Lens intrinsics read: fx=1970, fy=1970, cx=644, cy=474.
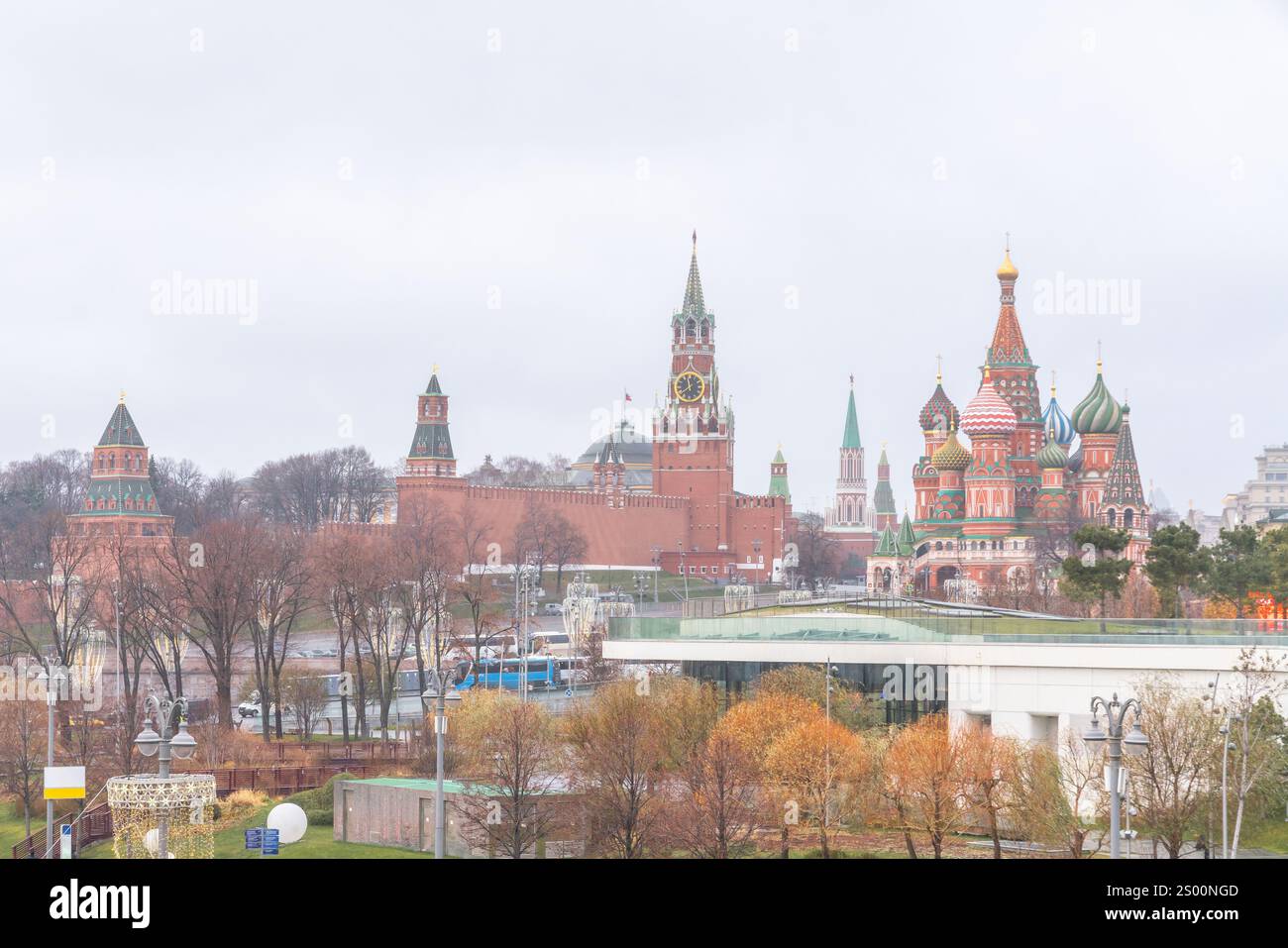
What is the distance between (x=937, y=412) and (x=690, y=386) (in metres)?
27.4

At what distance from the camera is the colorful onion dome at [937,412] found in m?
118

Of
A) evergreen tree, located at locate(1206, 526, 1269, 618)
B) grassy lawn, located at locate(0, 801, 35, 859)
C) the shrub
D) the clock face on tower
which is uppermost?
the clock face on tower

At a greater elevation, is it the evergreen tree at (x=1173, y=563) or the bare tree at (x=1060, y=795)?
the evergreen tree at (x=1173, y=563)

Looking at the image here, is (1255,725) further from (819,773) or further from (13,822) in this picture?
(13,822)

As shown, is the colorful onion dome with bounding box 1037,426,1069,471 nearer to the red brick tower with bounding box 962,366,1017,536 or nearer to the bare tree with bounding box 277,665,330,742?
the red brick tower with bounding box 962,366,1017,536

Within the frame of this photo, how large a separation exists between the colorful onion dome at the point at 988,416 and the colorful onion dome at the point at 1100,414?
263 inches

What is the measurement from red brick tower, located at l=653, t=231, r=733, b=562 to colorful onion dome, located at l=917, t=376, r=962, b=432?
967 inches

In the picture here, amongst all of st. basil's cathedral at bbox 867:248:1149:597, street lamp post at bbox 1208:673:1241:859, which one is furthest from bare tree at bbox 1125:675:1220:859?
st. basil's cathedral at bbox 867:248:1149:597

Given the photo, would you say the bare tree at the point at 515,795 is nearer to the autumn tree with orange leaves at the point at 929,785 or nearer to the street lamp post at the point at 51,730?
the autumn tree with orange leaves at the point at 929,785

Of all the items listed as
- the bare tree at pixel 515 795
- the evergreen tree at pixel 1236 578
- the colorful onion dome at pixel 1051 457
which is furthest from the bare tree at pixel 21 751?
the colorful onion dome at pixel 1051 457

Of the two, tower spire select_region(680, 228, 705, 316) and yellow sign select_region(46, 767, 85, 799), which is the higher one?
tower spire select_region(680, 228, 705, 316)

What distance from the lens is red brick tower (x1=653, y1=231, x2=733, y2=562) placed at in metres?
141

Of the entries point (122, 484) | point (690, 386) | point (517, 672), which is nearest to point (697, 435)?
point (690, 386)

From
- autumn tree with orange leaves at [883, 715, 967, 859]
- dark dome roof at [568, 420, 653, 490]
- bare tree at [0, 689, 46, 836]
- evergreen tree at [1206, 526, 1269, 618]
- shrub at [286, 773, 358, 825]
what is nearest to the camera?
autumn tree with orange leaves at [883, 715, 967, 859]
